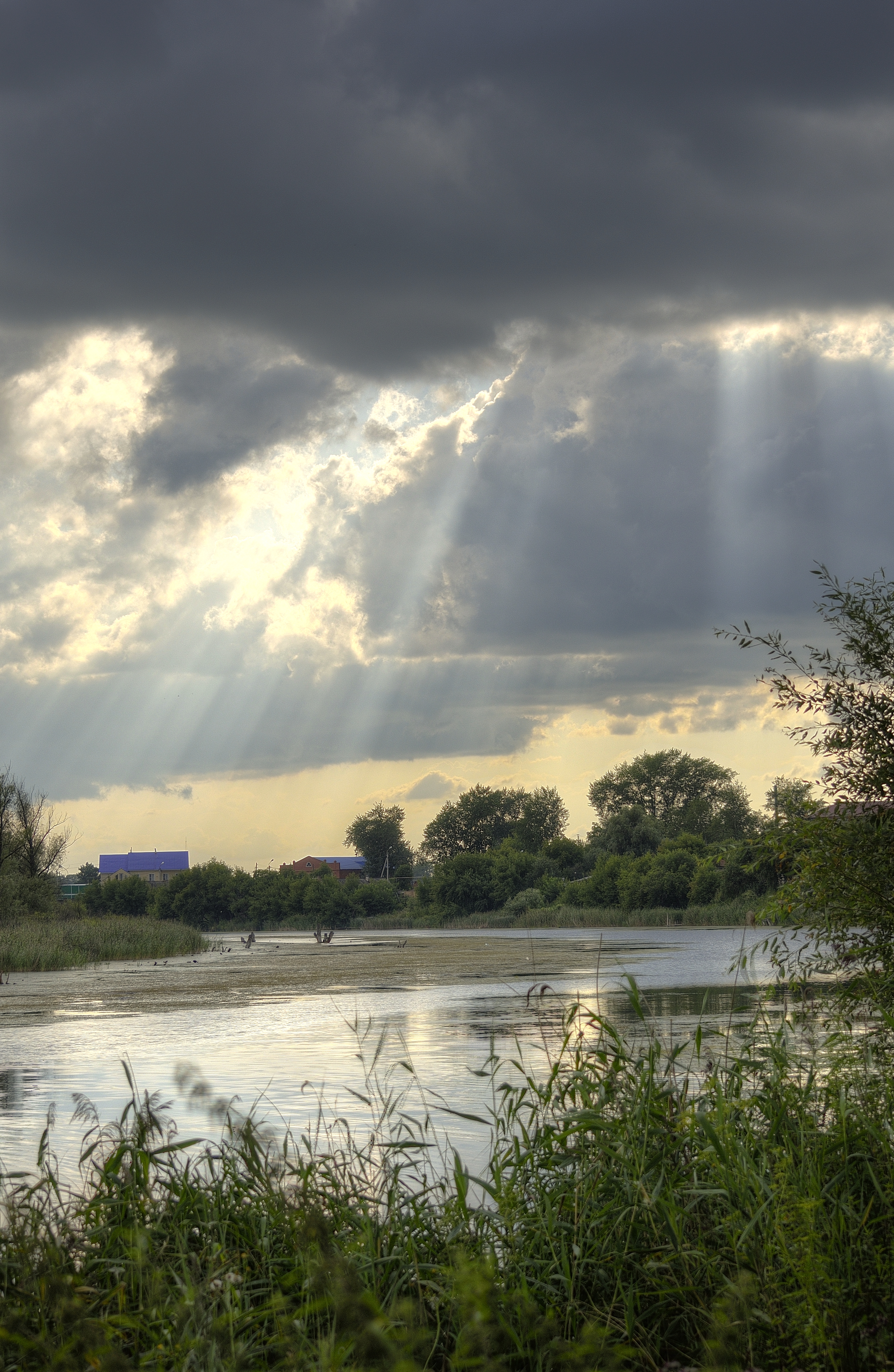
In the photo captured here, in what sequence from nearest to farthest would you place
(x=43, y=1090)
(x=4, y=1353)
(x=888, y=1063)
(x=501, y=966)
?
(x=4, y=1353), (x=888, y=1063), (x=43, y=1090), (x=501, y=966)

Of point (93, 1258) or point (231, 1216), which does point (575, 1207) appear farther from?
point (93, 1258)

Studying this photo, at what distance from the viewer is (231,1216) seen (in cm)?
540

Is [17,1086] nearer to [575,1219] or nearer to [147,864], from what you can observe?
[575,1219]

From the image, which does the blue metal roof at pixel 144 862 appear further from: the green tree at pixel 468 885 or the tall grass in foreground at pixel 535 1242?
the tall grass in foreground at pixel 535 1242

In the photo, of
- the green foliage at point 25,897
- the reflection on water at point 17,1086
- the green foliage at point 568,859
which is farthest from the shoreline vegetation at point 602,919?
the reflection on water at point 17,1086

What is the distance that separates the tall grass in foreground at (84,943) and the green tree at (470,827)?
8495 cm

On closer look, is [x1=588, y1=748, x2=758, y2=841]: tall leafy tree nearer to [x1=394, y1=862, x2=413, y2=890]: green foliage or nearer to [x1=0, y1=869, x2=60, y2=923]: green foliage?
[x1=394, y1=862, x2=413, y2=890]: green foliage

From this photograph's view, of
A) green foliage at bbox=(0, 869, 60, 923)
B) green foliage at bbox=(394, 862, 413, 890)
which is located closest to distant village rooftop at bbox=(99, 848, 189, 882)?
green foliage at bbox=(394, 862, 413, 890)

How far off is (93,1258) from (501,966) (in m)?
32.4

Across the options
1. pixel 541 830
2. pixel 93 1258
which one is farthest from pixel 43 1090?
pixel 541 830

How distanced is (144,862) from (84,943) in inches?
6028

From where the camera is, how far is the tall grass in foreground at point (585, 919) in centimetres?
7262

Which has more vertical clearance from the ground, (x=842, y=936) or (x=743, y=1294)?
(x=842, y=936)

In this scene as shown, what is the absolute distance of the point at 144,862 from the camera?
19200 centimetres
